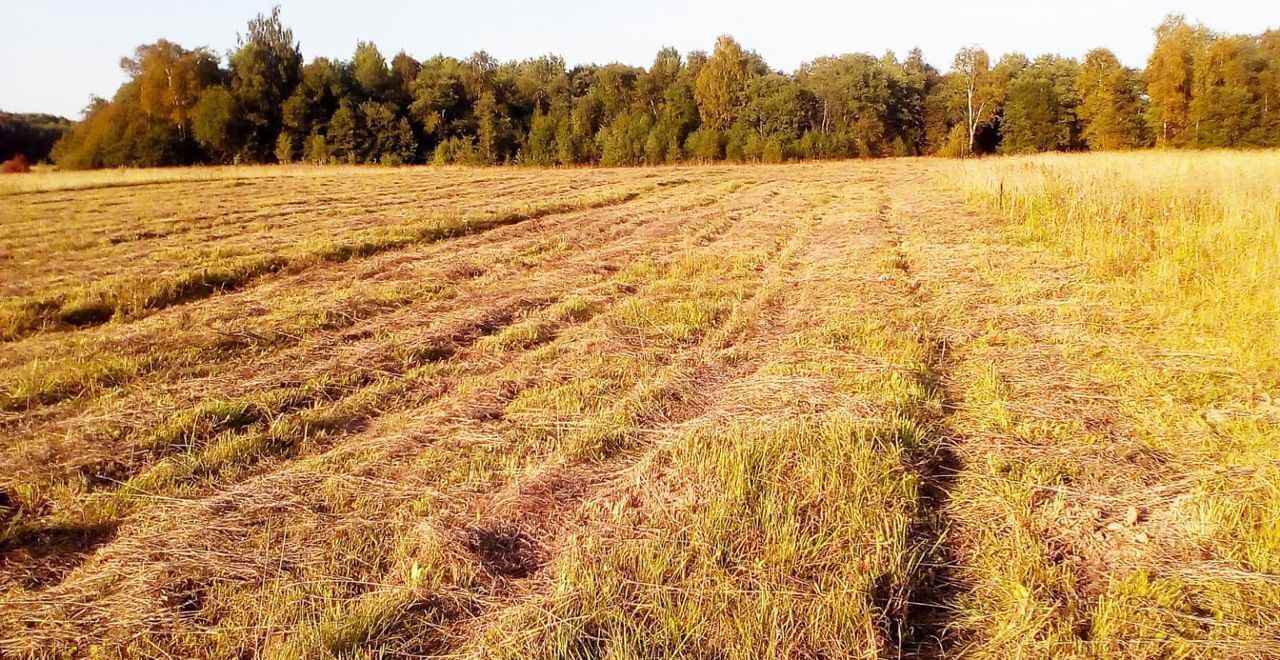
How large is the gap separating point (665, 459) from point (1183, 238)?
23.4 feet

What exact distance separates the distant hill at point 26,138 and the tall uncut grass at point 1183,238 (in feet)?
204

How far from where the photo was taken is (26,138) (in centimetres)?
4956

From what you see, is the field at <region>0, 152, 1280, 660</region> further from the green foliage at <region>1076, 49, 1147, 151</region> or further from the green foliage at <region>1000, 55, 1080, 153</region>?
the green foliage at <region>1000, 55, 1080, 153</region>

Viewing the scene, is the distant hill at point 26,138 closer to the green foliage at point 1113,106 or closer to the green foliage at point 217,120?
the green foliage at point 217,120

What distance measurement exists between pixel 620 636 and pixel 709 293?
17.3 ft

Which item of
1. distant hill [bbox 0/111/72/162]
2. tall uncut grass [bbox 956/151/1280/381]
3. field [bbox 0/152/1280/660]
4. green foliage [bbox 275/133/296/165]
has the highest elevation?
distant hill [bbox 0/111/72/162]

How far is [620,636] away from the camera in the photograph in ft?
7.30

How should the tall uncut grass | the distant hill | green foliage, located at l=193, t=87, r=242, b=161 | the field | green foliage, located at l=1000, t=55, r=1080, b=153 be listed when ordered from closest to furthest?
the field → the tall uncut grass → green foliage, located at l=193, t=87, r=242, b=161 → green foliage, located at l=1000, t=55, r=1080, b=153 → the distant hill

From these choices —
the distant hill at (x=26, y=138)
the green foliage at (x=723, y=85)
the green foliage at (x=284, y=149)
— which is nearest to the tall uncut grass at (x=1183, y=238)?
the green foliage at (x=723, y=85)

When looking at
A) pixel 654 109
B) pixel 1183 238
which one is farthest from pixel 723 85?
pixel 1183 238

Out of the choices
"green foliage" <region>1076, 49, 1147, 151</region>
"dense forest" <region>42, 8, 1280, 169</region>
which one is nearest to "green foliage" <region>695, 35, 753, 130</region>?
"dense forest" <region>42, 8, 1280, 169</region>

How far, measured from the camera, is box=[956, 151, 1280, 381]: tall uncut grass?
5.21 m

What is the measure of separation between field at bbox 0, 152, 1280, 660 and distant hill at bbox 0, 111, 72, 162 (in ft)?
184

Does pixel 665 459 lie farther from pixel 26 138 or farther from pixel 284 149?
pixel 26 138
